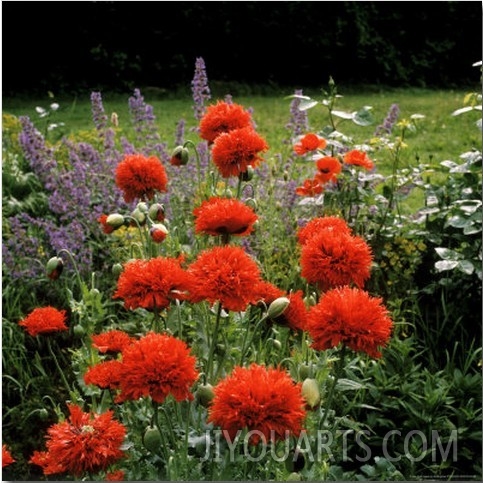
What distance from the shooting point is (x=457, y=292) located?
10.0ft

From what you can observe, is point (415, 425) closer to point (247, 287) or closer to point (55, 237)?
point (247, 287)

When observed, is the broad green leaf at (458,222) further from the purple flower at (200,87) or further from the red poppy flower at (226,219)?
the red poppy flower at (226,219)

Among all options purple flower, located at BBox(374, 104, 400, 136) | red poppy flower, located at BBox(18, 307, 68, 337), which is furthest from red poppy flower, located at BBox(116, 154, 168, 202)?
purple flower, located at BBox(374, 104, 400, 136)

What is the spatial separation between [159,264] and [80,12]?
313 inches

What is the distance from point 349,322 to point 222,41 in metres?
8.33

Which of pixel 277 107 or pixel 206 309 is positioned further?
pixel 277 107

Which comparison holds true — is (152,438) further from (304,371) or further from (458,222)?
(458,222)

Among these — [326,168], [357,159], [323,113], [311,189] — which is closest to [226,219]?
[326,168]

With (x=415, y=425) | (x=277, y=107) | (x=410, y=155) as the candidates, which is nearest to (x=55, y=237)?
(x=415, y=425)

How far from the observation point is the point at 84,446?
127cm

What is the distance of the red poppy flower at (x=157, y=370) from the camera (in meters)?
1.23

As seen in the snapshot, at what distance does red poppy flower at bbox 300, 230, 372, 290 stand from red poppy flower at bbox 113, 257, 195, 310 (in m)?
0.24

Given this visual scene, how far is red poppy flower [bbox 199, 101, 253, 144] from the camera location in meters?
1.88

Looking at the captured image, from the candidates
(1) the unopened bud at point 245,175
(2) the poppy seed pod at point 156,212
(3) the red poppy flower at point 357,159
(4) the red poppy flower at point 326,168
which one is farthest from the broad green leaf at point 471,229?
(2) the poppy seed pod at point 156,212
